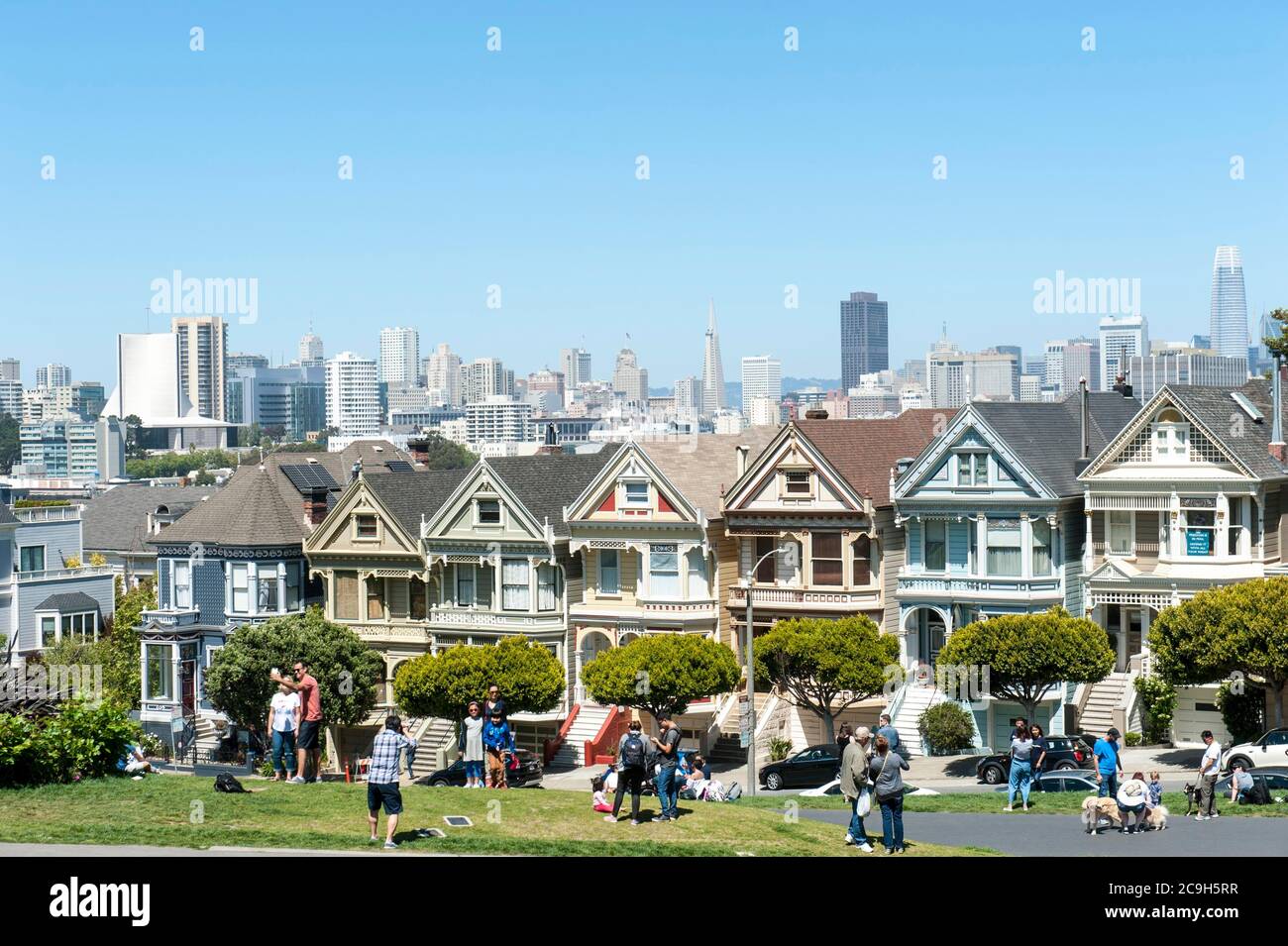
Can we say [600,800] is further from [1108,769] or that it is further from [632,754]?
[1108,769]

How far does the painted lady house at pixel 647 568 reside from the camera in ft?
218

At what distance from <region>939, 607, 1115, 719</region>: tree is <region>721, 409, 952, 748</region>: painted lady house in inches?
222

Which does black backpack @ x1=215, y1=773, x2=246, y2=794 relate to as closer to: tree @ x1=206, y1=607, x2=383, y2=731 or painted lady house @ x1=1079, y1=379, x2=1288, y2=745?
tree @ x1=206, y1=607, x2=383, y2=731

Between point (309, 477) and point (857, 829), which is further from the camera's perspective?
point (309, 477)

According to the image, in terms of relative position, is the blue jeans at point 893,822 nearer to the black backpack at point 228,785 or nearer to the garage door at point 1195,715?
the black backpack at point 228,785

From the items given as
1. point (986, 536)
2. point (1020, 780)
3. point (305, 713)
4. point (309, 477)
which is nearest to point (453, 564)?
point (309, 477)

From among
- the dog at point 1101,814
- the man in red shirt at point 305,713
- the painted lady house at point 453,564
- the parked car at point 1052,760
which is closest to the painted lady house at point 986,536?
the parked car at point 1052,760

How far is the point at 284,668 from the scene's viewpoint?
67688 millimetres

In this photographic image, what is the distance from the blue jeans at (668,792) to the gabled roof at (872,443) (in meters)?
29.4

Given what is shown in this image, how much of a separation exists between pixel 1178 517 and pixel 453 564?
1004 inches
